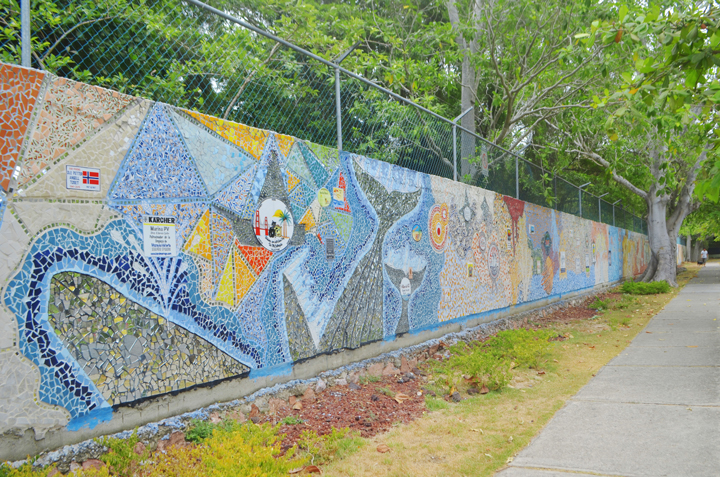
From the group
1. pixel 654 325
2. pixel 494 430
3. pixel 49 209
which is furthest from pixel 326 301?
pixel 654 325

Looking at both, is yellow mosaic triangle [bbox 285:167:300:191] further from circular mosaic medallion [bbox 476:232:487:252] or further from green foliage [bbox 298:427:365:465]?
circular mosaic medallion [bbox 476:232:487:252]

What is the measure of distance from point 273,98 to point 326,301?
2032 millimetres

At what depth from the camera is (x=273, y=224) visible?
4.48 meters

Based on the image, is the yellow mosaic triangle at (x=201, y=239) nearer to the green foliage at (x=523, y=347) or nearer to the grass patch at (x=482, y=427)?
the grass patch at (x=482, y=427)

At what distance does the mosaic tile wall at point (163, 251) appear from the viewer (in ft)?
9.38

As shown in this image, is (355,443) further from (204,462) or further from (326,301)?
(326,301)

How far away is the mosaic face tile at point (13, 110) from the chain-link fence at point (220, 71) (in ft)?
0.48

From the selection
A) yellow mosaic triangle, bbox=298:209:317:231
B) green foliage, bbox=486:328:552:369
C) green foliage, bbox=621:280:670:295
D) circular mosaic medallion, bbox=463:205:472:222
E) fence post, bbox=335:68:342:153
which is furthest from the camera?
green foliage, bbox=621:280:670:295

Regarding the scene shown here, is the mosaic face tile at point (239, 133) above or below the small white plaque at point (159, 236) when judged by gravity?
above

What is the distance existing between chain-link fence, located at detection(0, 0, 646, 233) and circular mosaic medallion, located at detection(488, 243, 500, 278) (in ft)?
6.32

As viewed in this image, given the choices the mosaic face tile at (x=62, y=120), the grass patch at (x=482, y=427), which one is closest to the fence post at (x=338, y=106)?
the mosaic face tile at (x=62, y=120)

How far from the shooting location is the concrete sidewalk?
3.12 m

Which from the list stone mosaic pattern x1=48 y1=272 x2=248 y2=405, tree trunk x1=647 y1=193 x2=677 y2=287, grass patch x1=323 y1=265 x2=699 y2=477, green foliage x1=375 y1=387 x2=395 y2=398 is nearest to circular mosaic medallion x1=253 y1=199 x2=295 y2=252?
stone mosaic pattern x1=48 y1=272 x2=248 y2=405

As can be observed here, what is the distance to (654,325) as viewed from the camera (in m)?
9.45
